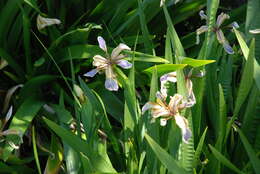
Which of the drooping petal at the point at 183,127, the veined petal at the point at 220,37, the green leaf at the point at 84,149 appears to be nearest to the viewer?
the drooping petal at the point at 183,127

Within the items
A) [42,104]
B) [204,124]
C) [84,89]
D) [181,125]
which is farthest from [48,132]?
[181,125]

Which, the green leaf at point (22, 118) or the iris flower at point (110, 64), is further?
the green leaf at point (22, 118)

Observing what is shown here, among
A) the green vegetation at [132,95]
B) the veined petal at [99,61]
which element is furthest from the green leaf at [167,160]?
the veined petal at [99,61]

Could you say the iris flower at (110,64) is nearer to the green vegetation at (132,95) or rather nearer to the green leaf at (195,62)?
the green vegetation at (132,95)

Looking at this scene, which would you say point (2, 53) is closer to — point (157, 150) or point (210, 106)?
point (210, 106)

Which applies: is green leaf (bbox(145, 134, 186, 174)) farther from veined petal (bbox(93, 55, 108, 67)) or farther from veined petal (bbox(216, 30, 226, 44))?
veined petal (bbox(216, 30, 226, 44))

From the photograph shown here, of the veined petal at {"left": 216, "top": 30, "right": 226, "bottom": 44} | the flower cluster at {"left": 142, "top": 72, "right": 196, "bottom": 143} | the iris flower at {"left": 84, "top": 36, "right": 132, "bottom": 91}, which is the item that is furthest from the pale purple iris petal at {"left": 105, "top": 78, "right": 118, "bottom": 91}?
the veined petal at {"left": 216, "top": 30, "right": 226, "bottom": 44}

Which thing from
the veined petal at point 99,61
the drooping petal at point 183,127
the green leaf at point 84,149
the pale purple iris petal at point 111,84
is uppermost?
the veined petal at point 99,61

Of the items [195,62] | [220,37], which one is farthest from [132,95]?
[220,37]

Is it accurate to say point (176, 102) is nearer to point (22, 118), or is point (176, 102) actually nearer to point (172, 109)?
point (172, 109)
